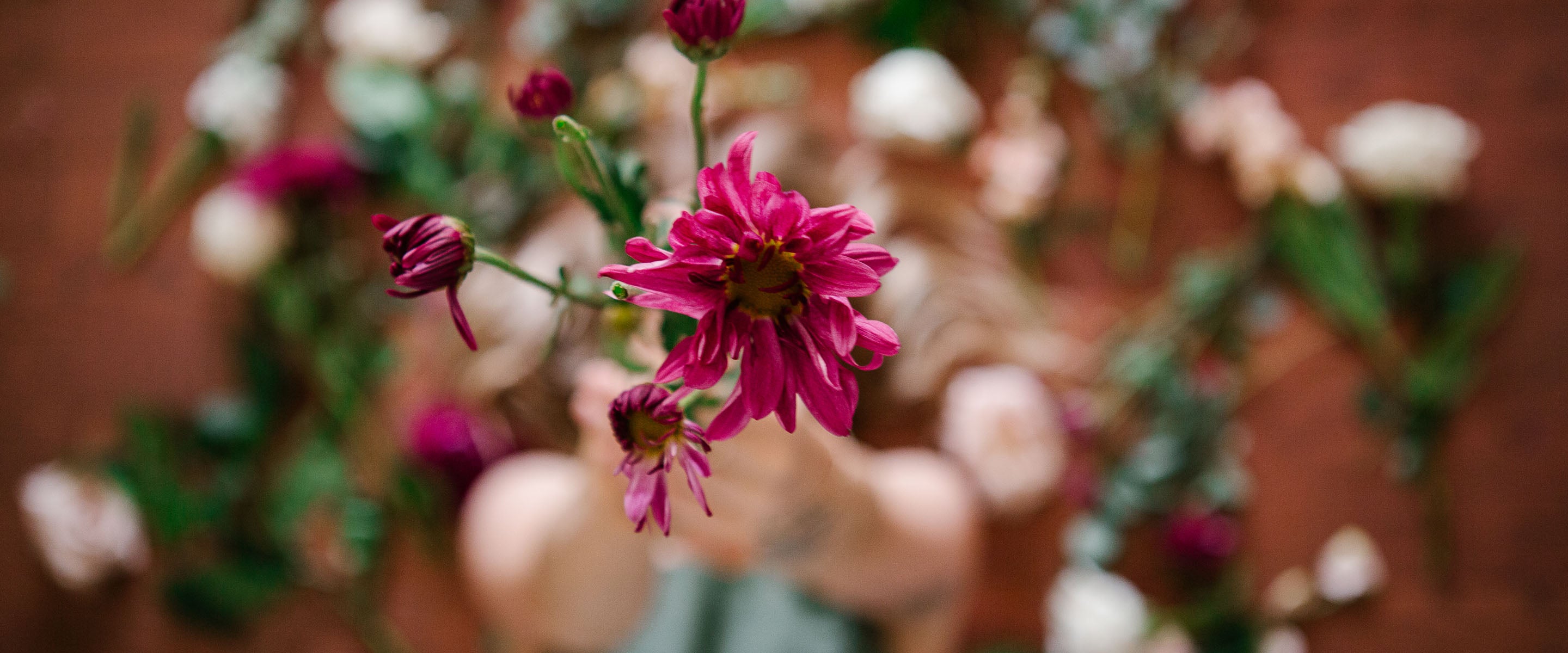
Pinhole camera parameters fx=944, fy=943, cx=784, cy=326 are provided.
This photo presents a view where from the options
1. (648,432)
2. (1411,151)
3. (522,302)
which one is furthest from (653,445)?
(1411,151)

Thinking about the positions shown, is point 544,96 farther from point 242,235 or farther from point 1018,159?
point 242,235

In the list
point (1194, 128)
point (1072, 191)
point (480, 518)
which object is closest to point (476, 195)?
point (480, 518)

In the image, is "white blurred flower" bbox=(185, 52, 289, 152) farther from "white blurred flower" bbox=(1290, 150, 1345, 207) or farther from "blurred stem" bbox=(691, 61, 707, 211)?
"white blurred flower" bbox=(1290, 150, 1345, 207)

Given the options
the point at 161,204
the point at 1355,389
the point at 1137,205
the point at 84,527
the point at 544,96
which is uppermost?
the point at 1137,205

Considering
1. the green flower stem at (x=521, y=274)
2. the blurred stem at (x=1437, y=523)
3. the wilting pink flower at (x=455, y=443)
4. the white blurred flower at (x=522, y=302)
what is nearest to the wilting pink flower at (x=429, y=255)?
the green flower stem at (x=521, y=274)

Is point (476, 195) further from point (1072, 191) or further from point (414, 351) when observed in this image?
point (1072, 191)

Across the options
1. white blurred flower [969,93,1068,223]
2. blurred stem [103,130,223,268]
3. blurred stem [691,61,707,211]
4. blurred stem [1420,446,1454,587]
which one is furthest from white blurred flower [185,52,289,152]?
blurred stem [1420,446,1454,587]

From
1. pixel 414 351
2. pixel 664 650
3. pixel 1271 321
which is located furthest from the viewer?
pixel 414 351
